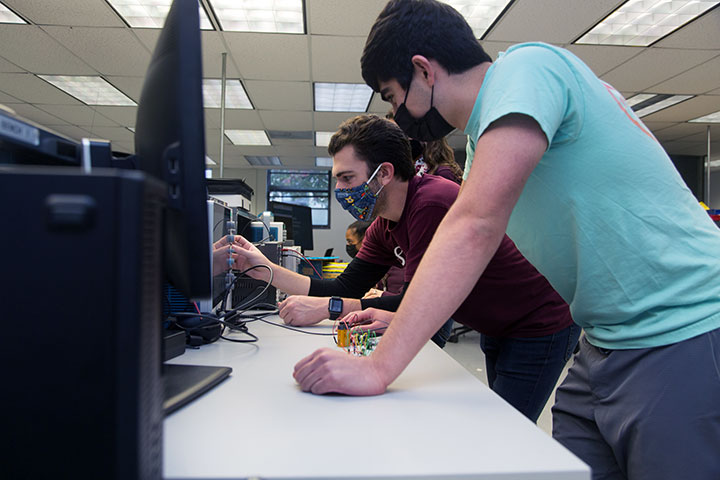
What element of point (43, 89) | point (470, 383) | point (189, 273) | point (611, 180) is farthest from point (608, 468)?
point (43, 89)

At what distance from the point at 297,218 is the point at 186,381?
2816 mm

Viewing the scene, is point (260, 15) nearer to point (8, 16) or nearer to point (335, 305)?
point (8, 16)

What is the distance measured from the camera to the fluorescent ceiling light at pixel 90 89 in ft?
13.5

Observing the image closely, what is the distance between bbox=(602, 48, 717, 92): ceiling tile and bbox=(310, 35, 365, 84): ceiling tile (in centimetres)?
238

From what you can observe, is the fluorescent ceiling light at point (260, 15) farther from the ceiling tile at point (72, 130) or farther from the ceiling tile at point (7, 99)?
the ceiling tile at point (72, 130)

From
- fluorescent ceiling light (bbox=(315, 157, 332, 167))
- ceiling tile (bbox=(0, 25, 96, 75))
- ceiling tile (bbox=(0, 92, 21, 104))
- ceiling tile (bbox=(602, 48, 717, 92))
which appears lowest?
fluorescent ceiling light (bbox=(315, 157, 332, 167))

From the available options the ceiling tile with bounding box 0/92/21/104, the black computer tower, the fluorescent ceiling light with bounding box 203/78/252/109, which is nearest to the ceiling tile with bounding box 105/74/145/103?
the fluorescent ceiling light with bounding box 203/78/252/109

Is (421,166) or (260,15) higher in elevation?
(260,15)

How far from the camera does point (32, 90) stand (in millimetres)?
4332

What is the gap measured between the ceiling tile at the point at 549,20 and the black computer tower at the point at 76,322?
3.31 m

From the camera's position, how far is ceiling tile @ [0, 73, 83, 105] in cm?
405

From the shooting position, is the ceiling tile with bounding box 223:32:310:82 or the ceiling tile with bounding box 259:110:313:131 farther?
the ceiling tile with bounding box 259:110:313:131

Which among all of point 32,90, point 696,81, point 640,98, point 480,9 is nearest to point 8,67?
point 32,90

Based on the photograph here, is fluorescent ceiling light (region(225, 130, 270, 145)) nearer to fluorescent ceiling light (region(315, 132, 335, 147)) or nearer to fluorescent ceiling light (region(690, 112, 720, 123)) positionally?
fluorescent ceiling light (region(315, 132, 335, 147))
